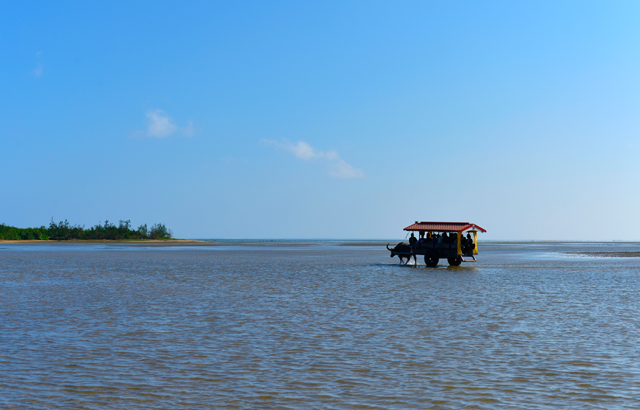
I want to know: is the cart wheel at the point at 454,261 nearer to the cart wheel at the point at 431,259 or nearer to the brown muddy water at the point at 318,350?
the cart wheel at the point at 431,259

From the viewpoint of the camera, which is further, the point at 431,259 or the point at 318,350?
the point at 431,259

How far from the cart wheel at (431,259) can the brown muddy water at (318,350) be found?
19881 mm

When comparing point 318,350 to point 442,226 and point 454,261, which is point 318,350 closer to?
point 442,226

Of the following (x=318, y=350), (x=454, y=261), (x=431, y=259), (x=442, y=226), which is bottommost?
(x=318, y=350)

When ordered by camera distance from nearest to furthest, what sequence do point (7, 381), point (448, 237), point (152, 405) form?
point (152, 405), point (7, 381), point (448, 237)

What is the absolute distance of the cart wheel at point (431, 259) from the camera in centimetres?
4412

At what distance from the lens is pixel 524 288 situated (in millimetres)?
26609

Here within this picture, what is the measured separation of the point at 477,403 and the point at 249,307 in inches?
472

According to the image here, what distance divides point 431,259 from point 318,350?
33390 millimetres

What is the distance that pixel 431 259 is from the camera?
44594 millimetres

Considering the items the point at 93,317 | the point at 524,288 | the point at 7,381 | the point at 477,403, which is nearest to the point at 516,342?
the point at 477,403

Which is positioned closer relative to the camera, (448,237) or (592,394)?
(592,394)

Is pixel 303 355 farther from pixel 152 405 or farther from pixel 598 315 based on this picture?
pixel 598 315

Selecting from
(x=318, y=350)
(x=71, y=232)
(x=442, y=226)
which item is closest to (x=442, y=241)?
(x=442, y=226)
